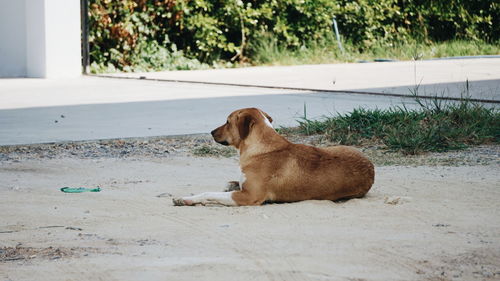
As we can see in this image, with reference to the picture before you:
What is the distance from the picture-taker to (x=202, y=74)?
17359 mm

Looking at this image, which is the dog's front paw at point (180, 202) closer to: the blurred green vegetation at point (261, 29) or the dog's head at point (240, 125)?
the dog's head at point (240, 125)

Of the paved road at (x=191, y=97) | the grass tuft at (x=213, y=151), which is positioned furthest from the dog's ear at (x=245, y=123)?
the paved road at (x=191, y=97)

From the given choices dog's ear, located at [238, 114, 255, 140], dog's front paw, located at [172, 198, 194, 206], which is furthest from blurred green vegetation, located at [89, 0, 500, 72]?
dog's front paw, located at [172, 198, 194, 206]

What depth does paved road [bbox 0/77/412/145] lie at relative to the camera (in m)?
9.05

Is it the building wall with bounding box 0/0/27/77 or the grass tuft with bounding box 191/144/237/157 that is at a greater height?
the building wall with bounding box 0/0/27/77

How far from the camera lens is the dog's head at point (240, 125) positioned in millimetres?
5836

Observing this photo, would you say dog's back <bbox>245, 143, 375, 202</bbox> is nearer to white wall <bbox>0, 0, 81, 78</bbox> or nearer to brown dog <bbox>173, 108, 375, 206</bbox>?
brown dog <bbox>173, 108, 375, 206</bbox>

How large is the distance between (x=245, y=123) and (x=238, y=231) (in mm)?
1139

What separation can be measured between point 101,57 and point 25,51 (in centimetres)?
218

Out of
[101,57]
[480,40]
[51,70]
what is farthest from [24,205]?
[480,40]

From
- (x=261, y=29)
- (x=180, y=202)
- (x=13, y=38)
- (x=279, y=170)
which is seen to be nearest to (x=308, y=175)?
(x=279, y=170)

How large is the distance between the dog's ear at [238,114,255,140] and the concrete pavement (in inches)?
229

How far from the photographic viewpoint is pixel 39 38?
1623 cm

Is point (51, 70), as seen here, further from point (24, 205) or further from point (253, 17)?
point (24, 205)
